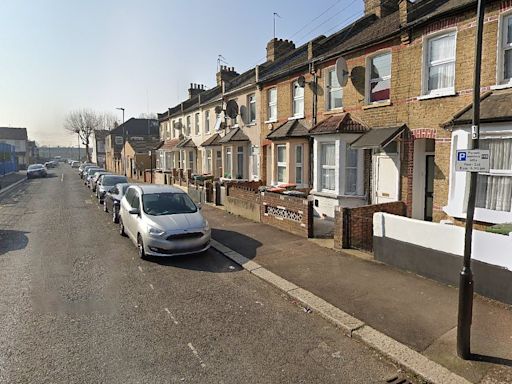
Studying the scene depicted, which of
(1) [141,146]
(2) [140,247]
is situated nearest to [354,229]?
(2) [140,247]

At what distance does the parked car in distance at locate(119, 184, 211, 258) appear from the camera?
806 centimetres

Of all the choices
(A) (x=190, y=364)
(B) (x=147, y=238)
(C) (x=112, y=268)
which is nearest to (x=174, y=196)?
(B) (x=147, y=238)

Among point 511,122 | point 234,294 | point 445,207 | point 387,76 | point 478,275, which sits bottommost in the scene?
point 234,294

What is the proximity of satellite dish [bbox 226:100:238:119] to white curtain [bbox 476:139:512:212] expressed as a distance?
14.0 meters

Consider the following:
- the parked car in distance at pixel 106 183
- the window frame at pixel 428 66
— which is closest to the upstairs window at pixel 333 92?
the window frame at pixel 428 66

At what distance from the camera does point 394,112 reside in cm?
1071

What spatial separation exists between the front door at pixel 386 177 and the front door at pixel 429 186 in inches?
32.5

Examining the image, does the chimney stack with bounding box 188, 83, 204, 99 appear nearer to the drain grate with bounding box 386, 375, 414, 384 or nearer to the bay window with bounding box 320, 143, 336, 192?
the bay window with bounding box 320, 143, 336, 192

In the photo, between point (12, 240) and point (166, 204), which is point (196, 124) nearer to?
point (12, 240)

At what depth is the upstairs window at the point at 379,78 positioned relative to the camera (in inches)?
436

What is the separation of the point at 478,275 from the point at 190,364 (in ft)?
15.7

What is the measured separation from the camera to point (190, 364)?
413 centimetres

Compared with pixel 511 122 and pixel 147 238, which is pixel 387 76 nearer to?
pixel 511 122

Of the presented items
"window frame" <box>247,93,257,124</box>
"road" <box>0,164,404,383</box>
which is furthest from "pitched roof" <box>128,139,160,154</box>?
"road" <box>0,164,404,383</box>
